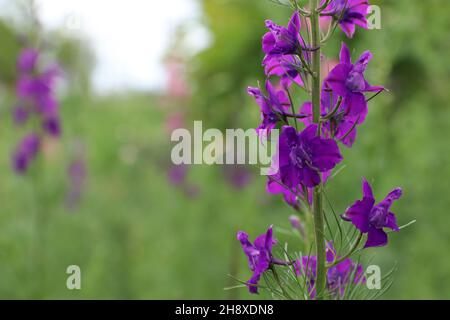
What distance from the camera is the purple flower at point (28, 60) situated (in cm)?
368

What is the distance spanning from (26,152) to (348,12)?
2.64m

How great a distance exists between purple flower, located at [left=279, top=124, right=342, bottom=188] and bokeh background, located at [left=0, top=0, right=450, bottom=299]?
1.78 metres

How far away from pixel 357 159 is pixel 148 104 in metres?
9.23

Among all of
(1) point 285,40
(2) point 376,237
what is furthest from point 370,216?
(1) point 285,40

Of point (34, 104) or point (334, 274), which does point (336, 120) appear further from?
point (34, 104)

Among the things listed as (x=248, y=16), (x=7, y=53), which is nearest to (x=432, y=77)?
(x=248, y=16)

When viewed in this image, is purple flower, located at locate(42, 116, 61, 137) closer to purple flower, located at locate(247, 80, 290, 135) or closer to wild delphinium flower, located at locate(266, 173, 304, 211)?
wild delphinium flower, located at locate(266, 173, 304, 211)

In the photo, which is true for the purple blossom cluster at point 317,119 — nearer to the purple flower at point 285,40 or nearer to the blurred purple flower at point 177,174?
the purple flower at point 285,40

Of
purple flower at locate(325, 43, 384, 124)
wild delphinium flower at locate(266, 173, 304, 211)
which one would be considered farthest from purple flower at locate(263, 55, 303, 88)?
wild delphinium flower at locate(266, 173, 304, 211)
